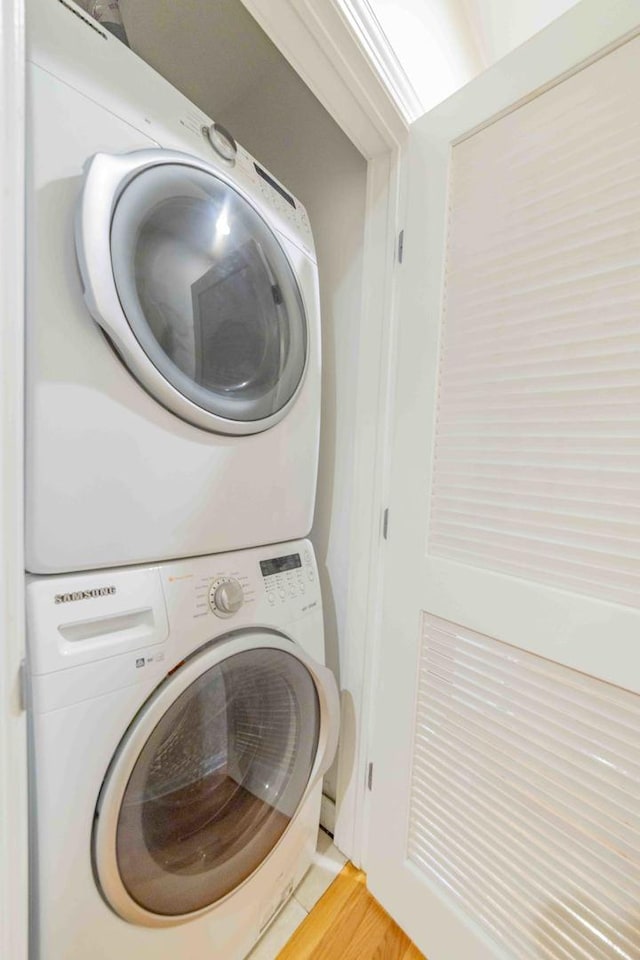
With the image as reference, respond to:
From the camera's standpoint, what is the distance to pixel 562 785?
0.66 meters

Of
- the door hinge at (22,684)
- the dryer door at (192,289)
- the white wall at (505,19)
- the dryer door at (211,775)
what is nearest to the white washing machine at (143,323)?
the dryer door at (192,289)

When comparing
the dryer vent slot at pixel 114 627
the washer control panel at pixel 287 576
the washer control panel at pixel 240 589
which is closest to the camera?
the dryer vent slot at pixel 114 627

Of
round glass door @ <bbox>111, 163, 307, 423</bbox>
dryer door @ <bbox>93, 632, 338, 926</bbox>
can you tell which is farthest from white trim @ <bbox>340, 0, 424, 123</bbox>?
dryer door @ <bbox>93, 632, 338, 926</bbox>

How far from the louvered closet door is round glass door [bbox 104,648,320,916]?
0.26 meters

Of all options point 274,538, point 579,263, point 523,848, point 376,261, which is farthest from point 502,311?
point 523,848

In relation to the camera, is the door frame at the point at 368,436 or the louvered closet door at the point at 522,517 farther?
the door frame at the point at 368,436

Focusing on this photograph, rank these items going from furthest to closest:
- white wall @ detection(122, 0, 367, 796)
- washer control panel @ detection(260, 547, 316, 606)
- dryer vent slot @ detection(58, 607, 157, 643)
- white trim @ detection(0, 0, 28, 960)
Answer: white wall @ detection(122, 0, 367, 796) → washer control panel @ detection(260, 547, 316, 606) → dryer vent slot @ detection(58, 607, 157, 643) → white trim @ detection(0, 0, 28, 960)

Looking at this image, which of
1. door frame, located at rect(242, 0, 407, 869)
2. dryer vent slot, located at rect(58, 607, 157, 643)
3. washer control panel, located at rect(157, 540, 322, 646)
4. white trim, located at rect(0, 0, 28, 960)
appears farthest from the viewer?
door frame, located at rect(242, 0, 407, 869)

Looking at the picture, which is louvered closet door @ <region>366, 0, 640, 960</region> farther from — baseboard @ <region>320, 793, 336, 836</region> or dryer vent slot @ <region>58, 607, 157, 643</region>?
dryer vent slot @ <region>58, 607, 157, 643</region>

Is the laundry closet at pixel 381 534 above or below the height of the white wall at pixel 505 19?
below

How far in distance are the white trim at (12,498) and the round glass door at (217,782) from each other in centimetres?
13

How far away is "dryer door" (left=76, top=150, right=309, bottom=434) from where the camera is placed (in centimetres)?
55

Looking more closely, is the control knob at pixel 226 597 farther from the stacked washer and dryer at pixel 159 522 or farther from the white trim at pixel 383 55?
the white trim at pixel 383 55

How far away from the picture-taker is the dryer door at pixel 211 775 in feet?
1.90
